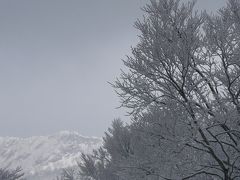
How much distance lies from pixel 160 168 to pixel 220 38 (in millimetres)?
3141

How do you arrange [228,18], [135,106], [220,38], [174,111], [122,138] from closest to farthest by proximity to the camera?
[174,111] → [135,106] → [220,38] → [228,18] → [122,138]

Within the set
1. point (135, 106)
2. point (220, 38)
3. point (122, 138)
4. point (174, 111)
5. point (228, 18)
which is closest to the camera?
point (174, 111)

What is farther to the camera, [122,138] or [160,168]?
[122,138]

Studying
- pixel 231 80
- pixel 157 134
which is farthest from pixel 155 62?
pixel 231 80

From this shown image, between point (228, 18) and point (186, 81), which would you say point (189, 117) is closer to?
point (186, 81)

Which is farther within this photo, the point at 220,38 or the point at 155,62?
the point at 220,38

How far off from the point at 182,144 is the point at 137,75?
169cm

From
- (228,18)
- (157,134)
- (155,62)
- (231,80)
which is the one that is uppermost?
(228,18)

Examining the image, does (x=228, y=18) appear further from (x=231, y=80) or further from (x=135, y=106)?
(x=135, y=106)

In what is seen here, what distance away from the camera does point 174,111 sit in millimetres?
6406

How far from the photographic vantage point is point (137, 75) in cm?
700

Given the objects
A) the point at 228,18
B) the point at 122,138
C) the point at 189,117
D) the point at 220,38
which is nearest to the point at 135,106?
the point at 189,117

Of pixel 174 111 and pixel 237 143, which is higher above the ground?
pixel 174 111

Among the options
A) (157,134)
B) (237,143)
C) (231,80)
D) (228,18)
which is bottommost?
(237,143)
